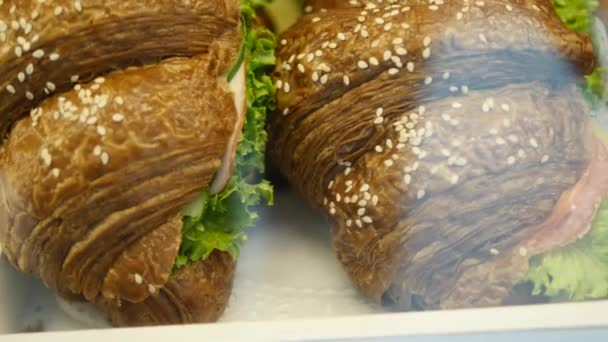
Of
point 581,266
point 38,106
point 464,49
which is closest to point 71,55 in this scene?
point 38,106

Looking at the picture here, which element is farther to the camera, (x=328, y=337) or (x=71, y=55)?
(x=71, y=55)

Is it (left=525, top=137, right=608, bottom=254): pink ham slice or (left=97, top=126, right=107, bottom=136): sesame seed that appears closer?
(left=97, top=126, right=107, bottom=136): sesame seed

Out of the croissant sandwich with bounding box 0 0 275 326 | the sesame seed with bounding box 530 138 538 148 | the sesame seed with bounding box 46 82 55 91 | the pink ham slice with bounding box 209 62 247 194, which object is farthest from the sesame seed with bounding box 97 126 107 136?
the sesame seed with bounding box 530 138 538 148

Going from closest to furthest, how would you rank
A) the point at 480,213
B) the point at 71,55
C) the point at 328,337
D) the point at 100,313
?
1. the point at 328,337
2. the point at 71,55
3. the point at 480,213
4. the point at 100,313

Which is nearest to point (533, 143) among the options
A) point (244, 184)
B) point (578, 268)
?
point (578, 268)

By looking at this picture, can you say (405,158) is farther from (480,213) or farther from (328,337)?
(328,337)

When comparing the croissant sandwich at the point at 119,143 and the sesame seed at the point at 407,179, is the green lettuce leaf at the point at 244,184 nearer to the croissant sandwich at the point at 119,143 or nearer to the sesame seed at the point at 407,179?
the croissant sandwich at the point at 119,143

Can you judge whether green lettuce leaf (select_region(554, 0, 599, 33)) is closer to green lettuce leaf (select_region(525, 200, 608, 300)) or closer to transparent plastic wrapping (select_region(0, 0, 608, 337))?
transparent plastic wrapping (select_region(0, 0, 608, 337))
